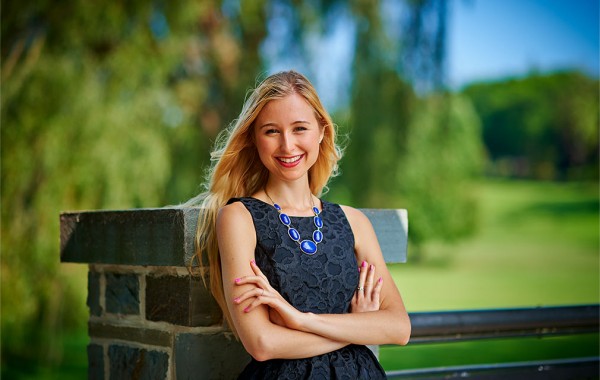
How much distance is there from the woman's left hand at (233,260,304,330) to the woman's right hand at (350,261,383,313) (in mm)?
204

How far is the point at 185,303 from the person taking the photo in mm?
1864

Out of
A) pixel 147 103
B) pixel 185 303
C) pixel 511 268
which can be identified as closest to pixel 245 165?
pixel 185 303

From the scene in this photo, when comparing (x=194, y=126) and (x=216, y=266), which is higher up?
(x=194, y=126)

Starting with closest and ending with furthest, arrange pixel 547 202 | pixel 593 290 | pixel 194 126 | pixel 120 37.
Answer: pixel 120 37 → pixel 194 126 → pixel 593 290 → pixel 547 202

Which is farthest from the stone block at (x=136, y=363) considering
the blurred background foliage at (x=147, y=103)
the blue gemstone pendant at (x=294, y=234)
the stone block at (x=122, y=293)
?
the blurred background foliage at (x=147, y=103)

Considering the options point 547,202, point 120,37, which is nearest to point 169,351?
point 120,37

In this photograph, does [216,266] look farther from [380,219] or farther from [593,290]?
[593,290]

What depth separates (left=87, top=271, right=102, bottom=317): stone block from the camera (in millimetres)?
2201

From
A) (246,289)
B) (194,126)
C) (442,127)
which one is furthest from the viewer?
(442,127)

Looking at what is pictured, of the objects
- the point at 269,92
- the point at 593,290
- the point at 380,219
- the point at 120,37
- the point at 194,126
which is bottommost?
the point at 593,290

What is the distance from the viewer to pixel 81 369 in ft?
32.7

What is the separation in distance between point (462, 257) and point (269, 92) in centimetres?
3714

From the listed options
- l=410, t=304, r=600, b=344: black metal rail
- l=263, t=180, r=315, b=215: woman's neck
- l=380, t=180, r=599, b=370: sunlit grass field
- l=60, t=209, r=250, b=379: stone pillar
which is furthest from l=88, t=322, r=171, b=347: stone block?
l=380, t=180, r=599, b=370: sunlit grass field

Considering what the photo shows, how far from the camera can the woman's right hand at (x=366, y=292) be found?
1803 millimetres
